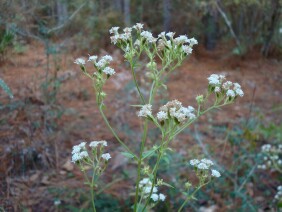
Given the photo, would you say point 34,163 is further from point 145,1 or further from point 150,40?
point 145,1

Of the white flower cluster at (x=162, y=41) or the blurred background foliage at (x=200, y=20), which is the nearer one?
the white flower cluster at (x=162, y=41)

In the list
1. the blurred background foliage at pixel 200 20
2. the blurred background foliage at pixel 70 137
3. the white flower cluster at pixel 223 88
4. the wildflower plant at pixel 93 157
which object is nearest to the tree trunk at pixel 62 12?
the blurred background foliage at pixel 70 137

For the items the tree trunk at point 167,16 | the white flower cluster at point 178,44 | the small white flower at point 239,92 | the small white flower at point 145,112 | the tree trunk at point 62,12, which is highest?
the white flower cluster at point 178,44

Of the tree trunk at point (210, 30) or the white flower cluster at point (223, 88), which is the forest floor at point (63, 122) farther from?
the tree trunk at point (210, 30)

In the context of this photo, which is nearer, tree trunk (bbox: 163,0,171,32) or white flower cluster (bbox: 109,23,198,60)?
white flower cluster (bbox: 109,23,198,60)

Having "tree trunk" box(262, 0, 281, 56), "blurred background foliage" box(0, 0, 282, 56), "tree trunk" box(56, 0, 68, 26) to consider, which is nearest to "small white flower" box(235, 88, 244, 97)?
"tree trunk" box(56, 0, 68, 26)

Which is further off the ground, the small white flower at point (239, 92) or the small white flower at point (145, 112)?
the small white flower at point (239, 92)

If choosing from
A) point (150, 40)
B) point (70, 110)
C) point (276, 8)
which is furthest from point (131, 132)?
point (276, 8)

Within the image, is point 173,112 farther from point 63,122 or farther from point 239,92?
point 63,122

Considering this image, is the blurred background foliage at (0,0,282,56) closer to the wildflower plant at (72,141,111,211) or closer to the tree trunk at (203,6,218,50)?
the tree trunk at (203,6,218,50)
